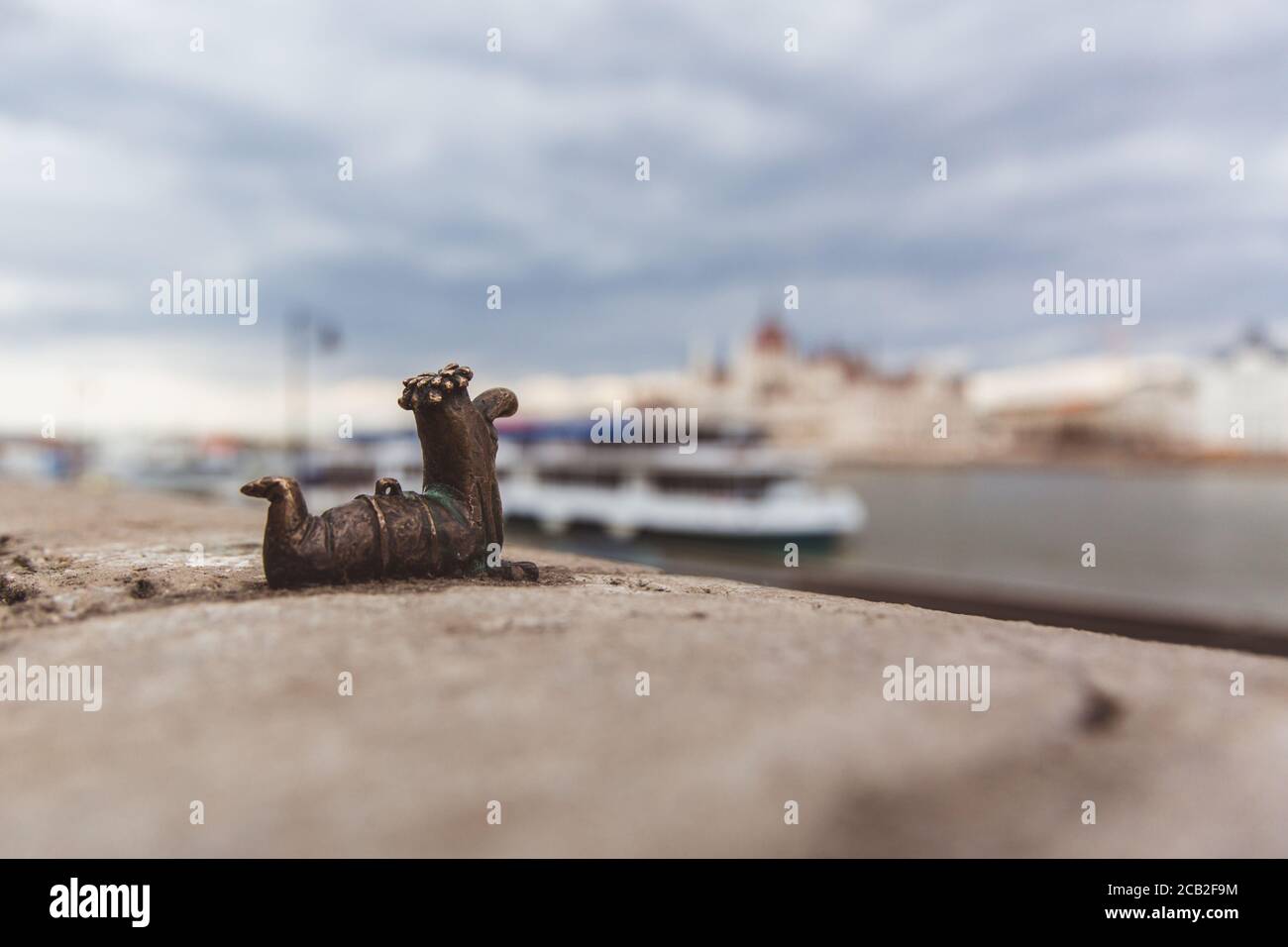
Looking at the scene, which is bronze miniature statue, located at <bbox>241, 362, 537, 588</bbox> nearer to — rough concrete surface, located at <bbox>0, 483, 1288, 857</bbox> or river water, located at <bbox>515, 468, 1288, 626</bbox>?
rough concrete surface, located at <bbox>0, 483, 1288, 857</bbox>

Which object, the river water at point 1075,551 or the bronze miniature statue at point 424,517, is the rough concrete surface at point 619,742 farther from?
the river water at point 1075,551

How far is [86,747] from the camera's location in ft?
6.01

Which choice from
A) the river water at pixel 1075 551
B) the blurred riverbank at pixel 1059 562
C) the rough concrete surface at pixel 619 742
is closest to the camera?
the rough concrete surface at pixel 619 742

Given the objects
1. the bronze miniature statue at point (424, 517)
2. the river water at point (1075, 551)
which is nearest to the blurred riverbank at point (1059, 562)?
the river water at point (1075, 551)

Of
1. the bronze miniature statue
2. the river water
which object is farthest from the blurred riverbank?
the bronze miniature statue

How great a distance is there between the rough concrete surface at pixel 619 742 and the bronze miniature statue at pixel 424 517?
A: 49 cm

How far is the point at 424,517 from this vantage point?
371 centimetres

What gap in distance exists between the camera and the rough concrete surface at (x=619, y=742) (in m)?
1.54

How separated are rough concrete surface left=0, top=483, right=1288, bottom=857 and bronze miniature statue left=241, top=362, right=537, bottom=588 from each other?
495mm

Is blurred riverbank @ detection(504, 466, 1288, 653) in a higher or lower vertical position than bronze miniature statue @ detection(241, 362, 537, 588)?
lower

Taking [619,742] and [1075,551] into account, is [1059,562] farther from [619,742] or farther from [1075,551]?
[619,742]

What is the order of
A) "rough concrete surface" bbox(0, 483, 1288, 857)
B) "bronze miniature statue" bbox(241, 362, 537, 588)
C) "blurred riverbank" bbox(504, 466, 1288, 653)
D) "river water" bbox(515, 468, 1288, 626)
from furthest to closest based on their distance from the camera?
"river water" bbox(515, 468, 1288, 626), "blurred riverbank" bbox(504, 466, 1288, 653), "bronze miniature statue" bbox(241, 362, 537, 588), "rough concrete surface" bbox(0, 483, 1288, 857)

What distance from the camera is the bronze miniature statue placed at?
340 cm

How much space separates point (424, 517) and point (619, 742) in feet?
7.16
